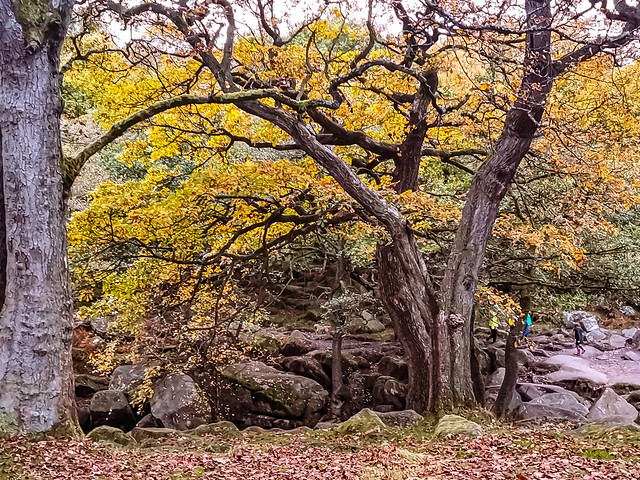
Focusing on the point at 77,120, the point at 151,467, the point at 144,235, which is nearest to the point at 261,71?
the point at 144,235

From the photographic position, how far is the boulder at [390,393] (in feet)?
42.7

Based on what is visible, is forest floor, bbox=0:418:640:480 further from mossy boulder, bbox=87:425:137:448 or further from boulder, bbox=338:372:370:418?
boulder, bbox=338:372:370:418

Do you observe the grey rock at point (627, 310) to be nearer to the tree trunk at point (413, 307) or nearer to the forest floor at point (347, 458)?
the tree trunk at point (413, 307)

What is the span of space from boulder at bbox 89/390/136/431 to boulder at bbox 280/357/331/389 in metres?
4.43

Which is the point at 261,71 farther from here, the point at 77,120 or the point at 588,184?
the point at 77,120

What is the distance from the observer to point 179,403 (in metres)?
11.9

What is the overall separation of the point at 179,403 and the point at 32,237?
7.54m

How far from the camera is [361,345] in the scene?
61.2ft

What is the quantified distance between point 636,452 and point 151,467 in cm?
511

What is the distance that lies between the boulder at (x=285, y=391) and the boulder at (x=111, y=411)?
2.58 meters

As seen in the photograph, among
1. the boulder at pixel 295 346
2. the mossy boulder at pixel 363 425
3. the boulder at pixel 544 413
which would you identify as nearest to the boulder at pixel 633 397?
the boulder at pixel 544 413

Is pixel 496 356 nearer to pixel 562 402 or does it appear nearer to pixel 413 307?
pixel 562 402

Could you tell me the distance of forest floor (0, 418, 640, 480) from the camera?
4.64 metres

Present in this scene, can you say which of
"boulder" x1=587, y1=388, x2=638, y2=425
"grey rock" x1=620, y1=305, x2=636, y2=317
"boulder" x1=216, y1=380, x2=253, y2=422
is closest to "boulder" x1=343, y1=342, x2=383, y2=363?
"boulder" x1=216, y1=380, x2=253, y2=422
